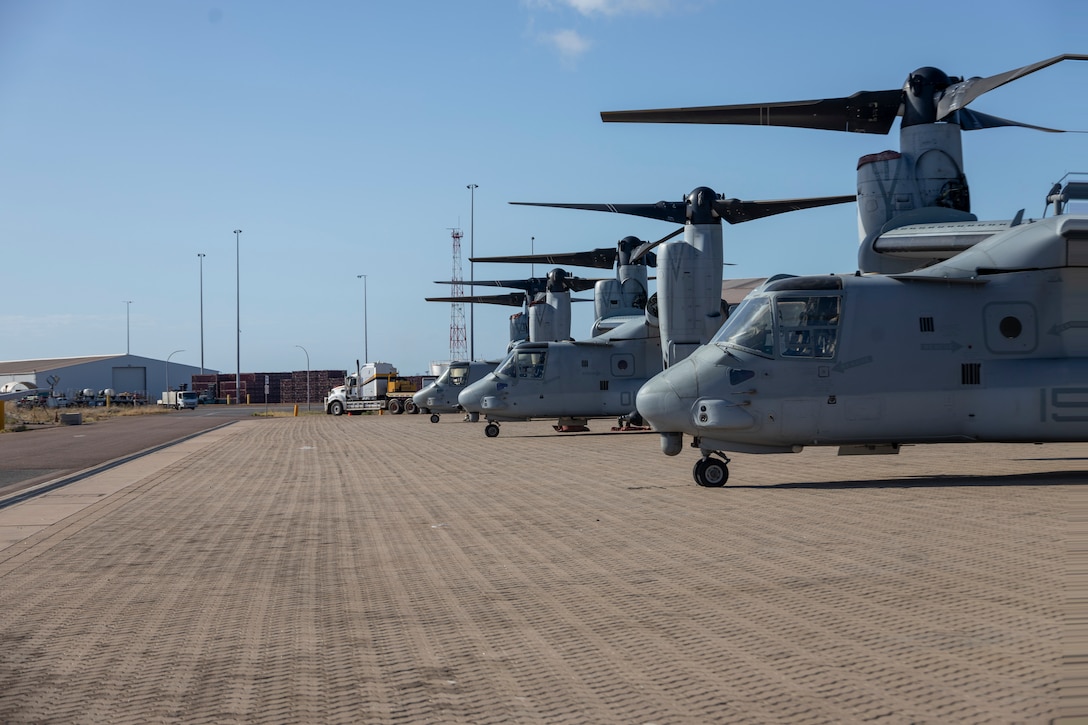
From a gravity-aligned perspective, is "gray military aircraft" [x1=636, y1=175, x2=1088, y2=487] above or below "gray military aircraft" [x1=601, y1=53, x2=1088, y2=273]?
below

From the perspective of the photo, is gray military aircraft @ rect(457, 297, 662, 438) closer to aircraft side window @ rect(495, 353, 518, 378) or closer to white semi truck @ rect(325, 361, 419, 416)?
aircraft side window @ rect(495, 353, 518, 378)

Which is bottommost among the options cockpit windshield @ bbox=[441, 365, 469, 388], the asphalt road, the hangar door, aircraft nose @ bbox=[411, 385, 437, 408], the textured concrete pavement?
the asphalt road

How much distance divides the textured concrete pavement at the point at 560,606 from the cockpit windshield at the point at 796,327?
195 centimetres

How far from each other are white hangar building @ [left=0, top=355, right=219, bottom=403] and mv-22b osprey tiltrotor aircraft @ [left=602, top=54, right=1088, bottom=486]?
11917cm

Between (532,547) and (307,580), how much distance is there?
2.21m

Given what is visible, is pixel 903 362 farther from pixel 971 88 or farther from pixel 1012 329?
pixel 971 88

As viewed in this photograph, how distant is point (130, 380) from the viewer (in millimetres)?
139750

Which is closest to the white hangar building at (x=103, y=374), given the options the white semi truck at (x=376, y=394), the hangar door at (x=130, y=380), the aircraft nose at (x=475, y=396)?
the hangar door at (x=130, y=380)

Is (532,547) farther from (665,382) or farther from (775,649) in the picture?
(665,382)

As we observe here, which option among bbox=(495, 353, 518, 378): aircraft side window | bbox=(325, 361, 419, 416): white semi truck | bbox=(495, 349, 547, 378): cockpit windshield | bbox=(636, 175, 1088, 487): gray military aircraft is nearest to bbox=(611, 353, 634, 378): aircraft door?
bbox=(495, 349, 547, 378): cockpit windshield

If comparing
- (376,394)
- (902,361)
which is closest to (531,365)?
(902,361)

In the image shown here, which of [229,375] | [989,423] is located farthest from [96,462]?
[229,375]

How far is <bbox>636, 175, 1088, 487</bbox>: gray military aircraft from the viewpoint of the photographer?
14156 mm

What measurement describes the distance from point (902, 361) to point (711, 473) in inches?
124
